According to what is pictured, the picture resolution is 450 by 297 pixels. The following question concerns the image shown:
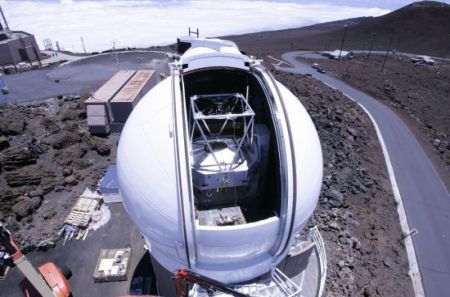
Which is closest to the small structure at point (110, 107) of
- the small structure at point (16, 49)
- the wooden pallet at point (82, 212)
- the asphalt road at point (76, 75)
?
the wooden pallet at point (82, 212)

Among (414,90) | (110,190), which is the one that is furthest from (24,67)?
(414,90)

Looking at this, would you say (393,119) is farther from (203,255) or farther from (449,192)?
(203,255)

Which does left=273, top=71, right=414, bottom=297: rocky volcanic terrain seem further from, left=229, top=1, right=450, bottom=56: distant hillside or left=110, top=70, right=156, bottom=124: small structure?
left=229, top=1, right=450, bottom=56: distant hillside

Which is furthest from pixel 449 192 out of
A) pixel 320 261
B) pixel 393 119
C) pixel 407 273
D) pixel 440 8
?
pixel 440 8

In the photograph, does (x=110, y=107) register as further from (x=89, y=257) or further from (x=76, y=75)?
(x=76, y=75)

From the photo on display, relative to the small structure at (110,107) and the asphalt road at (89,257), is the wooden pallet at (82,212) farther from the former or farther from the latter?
the small structure at (110,107)
